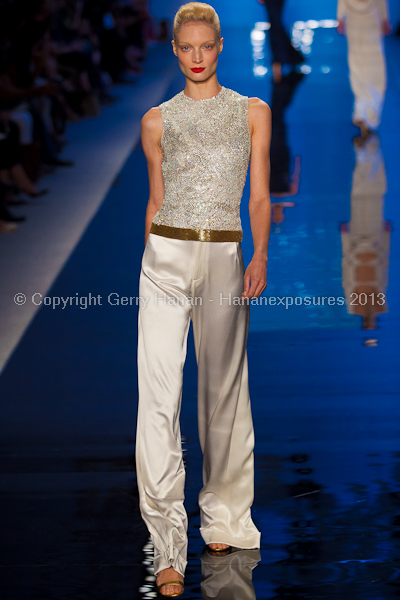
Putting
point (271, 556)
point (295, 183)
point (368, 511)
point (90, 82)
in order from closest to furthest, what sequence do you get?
point (271, 556) → point (368, 511) → point (295, 183) → point (90, 82)

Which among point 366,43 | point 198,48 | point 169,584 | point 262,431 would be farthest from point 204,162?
point 366,43

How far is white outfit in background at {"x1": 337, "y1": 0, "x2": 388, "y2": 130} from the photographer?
7.97 m

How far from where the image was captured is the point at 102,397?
349 cm

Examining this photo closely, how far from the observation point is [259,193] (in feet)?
7.57

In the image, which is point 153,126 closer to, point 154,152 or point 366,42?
point 154,152

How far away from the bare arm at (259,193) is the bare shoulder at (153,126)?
22 cm

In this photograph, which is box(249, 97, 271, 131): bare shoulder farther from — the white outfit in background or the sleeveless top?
the white outfit in background

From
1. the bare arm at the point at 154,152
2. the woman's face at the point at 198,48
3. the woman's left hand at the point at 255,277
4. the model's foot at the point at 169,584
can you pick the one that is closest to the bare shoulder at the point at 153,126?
the bare arm at the point at 154,152

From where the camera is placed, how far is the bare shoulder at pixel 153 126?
2289 millimetres

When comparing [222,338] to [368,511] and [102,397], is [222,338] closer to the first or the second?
[368,511]

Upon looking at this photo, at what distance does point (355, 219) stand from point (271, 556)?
380 cm

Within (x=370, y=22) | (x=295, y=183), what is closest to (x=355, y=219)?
(x=295, y=183)

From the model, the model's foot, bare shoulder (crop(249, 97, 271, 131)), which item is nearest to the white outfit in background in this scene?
the model

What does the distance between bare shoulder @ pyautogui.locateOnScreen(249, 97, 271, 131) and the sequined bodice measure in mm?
13
